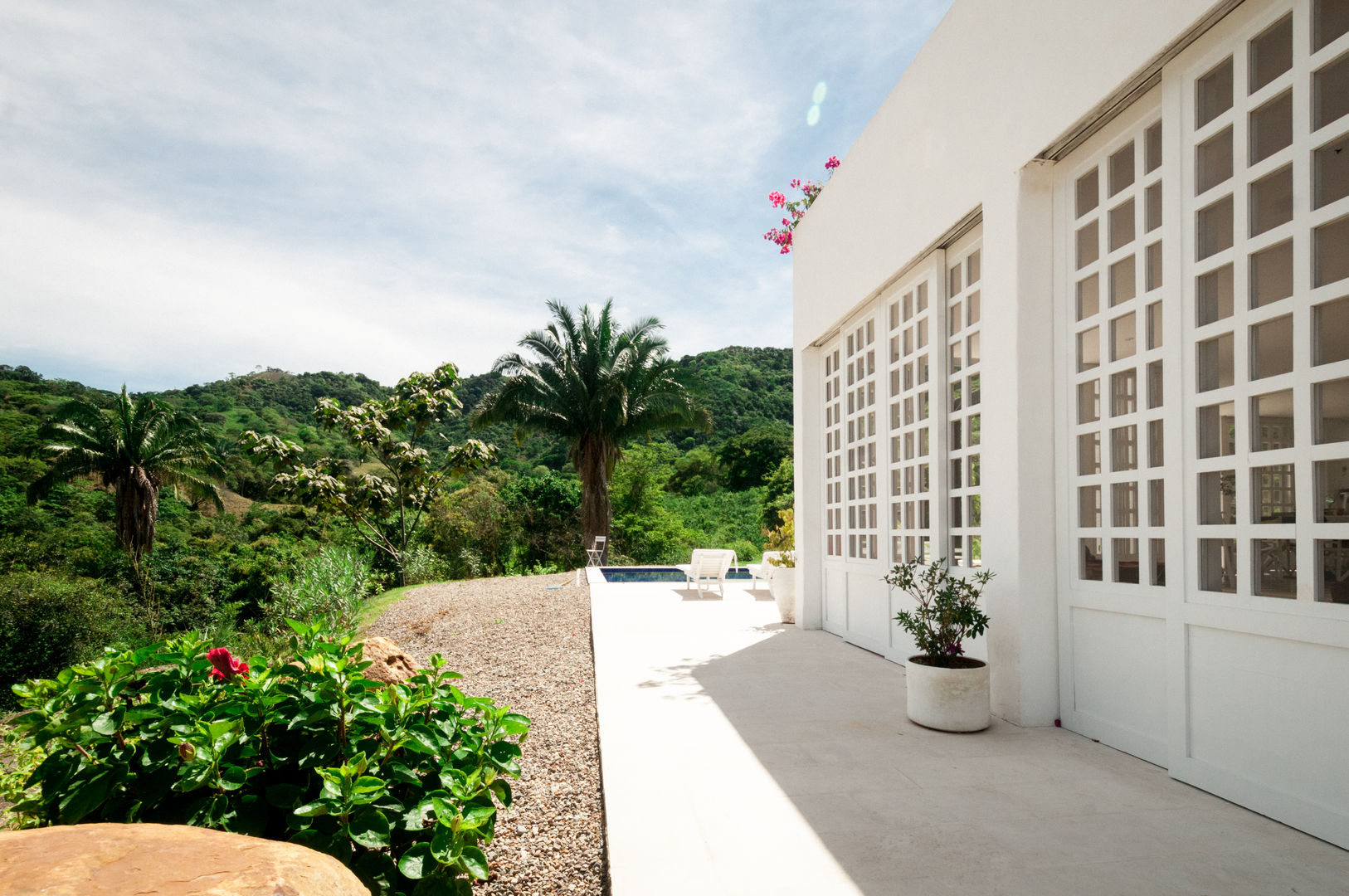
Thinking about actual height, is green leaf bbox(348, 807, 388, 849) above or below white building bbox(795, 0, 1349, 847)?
below

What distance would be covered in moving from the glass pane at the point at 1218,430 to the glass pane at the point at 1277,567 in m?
0.42

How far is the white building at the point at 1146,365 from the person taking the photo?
8.82ft

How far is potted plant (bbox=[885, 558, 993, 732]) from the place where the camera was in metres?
4.10

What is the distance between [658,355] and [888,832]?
56.3 ft

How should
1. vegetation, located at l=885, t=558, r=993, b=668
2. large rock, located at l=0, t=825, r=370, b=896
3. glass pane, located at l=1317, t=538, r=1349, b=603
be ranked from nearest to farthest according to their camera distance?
large rock, located at l=0, t=825, r=370, b=896
glass pane, located at l=1317, t=538, r=1349, b=603
vegetation, located at l=885, t=558, r=993, b=668

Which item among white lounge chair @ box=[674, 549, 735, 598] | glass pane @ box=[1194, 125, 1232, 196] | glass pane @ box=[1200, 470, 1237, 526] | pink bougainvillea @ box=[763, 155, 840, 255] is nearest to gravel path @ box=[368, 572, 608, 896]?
white lounge chair @ box=[674, 549, 735, 598]

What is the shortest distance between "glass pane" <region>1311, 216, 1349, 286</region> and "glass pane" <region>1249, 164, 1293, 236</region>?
→ 175mm

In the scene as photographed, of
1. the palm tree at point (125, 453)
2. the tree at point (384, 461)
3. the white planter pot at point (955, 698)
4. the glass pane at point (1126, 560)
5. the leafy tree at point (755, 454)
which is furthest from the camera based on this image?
the leafy tree at point (755, 454)

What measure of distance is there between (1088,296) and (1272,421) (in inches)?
58.8

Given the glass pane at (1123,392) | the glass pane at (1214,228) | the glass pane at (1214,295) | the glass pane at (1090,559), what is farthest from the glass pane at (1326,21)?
the glass pane at (1090,559)

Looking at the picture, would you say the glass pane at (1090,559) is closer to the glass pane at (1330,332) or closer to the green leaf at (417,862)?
the glass pane at (1330,332)

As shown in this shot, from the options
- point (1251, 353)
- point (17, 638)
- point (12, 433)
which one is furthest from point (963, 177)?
point (12, 433)

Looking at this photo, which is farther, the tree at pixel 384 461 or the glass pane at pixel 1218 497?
the tree at pixel 384 461

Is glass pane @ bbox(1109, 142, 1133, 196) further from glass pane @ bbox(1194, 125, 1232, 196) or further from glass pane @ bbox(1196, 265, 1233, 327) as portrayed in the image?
glass pane @ bbox(1196, 265, 1233, 327)
